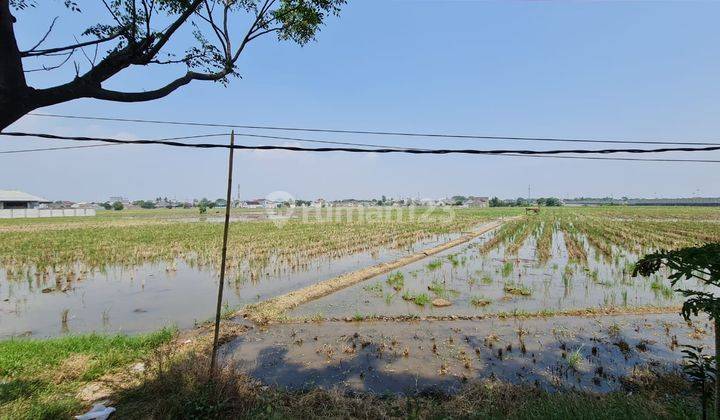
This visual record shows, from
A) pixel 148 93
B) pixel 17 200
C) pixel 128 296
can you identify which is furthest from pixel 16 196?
pixel 148 93

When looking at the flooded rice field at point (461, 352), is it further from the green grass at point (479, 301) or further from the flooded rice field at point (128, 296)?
the flooded rice field at point (128, 296)

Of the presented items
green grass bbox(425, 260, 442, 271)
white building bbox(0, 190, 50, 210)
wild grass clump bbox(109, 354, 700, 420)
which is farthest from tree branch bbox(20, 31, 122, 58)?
white building bbox(0, 190, 50, 210)

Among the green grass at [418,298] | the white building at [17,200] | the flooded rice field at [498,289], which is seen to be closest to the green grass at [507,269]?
the flooded rice field at [498,289]

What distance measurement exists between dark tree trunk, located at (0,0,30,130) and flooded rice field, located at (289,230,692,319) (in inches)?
264

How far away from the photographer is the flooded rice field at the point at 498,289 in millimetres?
9609

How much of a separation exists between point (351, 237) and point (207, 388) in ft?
70.7

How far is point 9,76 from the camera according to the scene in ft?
11.8

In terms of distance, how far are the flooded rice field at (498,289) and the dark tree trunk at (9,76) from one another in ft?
22.0

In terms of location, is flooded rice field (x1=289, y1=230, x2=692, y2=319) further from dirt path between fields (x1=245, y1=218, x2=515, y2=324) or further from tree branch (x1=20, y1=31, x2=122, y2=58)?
tree branch (x1=20, y1=31, x2=122, y2=58)

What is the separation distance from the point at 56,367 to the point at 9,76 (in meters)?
4.38

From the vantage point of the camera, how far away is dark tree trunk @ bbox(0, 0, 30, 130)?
355cm

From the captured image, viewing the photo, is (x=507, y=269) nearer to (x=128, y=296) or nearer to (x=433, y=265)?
(x=433, y=265)

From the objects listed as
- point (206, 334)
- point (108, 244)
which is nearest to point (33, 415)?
point (206, 334)

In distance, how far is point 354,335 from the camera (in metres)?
7.48
